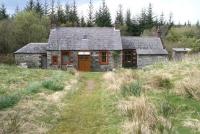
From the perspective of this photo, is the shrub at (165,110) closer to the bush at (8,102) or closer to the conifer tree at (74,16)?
the bush at (8,102)

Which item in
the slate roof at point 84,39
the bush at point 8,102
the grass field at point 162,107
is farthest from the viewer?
the slate roof at point 84,39

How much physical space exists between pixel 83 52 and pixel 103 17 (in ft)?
122

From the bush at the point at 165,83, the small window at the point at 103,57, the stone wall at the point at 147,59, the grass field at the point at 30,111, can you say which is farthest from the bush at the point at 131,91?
the stone wall at the point at 147,59

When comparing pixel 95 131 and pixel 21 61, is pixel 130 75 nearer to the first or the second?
pixel 95 131

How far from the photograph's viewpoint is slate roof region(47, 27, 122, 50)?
150 feet

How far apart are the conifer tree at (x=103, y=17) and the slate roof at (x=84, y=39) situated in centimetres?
3229

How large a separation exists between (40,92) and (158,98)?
16.5 feet

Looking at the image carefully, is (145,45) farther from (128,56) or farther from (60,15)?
(60,15)

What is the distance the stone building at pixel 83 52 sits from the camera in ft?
149

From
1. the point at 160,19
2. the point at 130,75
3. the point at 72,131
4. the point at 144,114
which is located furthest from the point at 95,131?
the point at 160,19

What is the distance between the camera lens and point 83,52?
4544cm

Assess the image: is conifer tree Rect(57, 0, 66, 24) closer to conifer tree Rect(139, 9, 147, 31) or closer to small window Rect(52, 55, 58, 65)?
conifer tree Rect(139, 9, 147, 31)

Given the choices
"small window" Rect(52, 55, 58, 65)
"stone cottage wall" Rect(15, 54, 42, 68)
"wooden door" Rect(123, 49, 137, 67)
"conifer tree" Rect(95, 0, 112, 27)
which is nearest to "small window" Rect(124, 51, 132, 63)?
"wooden door" Rect(123, 49, 137, 67)

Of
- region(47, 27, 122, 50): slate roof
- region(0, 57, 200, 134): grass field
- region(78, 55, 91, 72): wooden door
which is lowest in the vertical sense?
region(78, 55, 91, 72): wooden door
